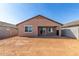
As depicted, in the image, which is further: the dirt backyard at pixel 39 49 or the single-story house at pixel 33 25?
the single-story house at pixel 33 25

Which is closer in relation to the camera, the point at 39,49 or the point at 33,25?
the point at 39,49

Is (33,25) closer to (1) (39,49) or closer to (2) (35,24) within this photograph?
(2) (35,24)

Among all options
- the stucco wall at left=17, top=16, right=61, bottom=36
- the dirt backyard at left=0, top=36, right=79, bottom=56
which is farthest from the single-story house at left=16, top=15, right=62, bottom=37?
the dirt backyard at left=0, top=36, right=79, bottom=56

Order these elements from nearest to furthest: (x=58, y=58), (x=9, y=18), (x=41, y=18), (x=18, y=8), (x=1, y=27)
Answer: (x=58, y=58)
(x=18, y=8)
(x=9, y=18)
(x=1, y=27)
(x=41, y=18)

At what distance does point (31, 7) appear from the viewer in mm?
8906

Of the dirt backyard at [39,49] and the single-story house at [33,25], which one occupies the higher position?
the single-story house at [33,25]

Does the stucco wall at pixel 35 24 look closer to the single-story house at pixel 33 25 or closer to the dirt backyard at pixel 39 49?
the single-story house at pixel 33 25

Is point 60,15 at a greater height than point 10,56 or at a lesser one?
greater

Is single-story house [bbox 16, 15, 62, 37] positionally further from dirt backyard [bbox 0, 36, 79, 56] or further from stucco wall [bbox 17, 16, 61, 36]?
dirt backyard [bbox 0, 36, 79, 56]

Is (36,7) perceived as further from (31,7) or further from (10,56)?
(10,56)

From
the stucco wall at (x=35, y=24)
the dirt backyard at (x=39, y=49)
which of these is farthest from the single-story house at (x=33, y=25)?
the dirt backyard at (x=39, y=49)

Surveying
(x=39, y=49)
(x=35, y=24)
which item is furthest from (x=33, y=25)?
(x=39, y=49)

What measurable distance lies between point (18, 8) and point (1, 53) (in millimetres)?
3138

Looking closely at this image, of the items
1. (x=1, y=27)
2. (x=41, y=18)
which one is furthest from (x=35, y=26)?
(x=1, y=27)
